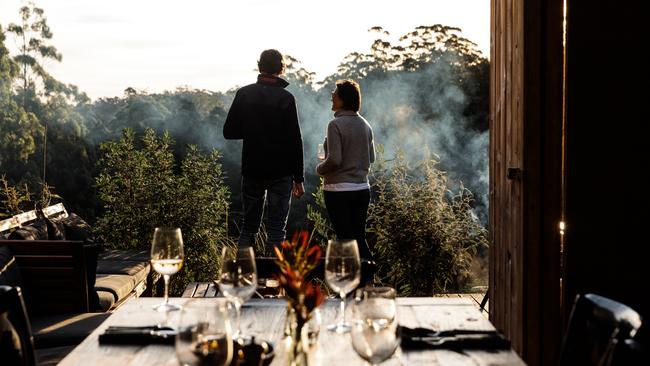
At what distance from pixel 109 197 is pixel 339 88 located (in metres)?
2.56

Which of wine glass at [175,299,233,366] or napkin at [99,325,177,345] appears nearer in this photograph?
wine glass at [175,299,233,366]

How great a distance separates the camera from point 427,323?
8.68 feet

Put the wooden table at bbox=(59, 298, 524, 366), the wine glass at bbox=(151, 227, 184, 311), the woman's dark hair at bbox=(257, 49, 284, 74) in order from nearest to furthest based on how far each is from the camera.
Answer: the wooden table at bbox=(59, 298, 524, 366)
the wine glass at bbox=(151, 227, 184, 311)
the woman's dark hair at bbox=(257, 49, 284, 74)

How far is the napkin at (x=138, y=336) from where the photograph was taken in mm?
2314

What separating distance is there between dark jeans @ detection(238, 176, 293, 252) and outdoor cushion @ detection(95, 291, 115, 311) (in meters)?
1.35

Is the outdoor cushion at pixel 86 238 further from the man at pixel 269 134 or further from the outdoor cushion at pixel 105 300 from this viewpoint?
the man at pixel 269 134

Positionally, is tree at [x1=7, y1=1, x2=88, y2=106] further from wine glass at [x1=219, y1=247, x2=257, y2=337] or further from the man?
wine glass at [x1=219, y1=247, x2=257, y2=337]

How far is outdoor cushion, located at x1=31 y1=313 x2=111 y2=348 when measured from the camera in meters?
3.88

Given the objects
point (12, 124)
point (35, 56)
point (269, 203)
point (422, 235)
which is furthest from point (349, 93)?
point (12, 124)

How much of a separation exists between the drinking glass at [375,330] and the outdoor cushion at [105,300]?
10.2 feet

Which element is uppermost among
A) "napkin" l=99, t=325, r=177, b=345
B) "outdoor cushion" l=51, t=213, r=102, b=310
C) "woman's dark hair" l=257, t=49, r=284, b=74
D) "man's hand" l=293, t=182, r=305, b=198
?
"woman's dark hair" l=257, t=49, r=284, b=74

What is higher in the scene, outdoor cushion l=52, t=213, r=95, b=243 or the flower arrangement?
the flower arrangement
